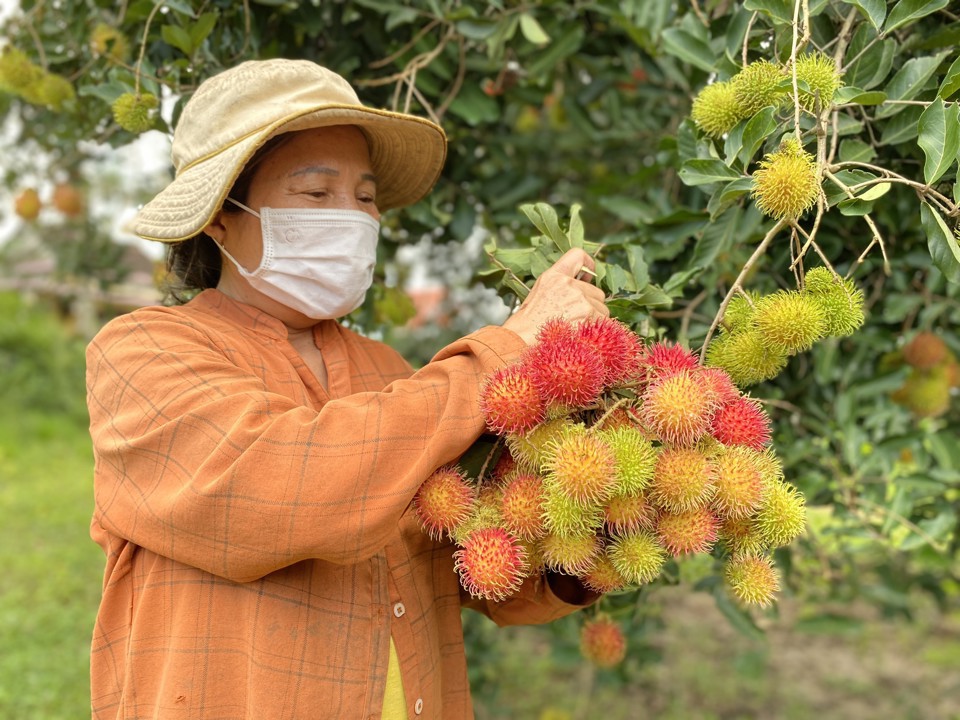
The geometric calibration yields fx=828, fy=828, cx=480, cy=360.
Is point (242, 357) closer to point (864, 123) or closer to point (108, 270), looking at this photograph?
point (864, 123)

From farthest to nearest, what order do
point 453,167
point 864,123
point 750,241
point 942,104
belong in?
point 453,167, point 750,241, point 864,123, point 942,104

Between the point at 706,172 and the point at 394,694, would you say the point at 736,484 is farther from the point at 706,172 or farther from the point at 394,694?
the point at 394,694

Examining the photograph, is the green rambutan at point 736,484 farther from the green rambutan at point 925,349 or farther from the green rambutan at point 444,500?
the green rambutan at point 925,349

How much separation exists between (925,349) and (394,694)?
1380mm

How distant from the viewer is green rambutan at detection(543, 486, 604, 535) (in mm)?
836

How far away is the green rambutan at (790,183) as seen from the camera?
2.93 ft

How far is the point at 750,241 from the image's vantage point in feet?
4.85

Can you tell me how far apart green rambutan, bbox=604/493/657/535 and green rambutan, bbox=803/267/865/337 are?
12.3 inches

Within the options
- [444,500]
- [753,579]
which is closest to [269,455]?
[444,500]

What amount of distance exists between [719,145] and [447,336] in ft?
6.68

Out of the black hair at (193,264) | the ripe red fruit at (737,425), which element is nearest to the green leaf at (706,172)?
the ripe red fruit at (737,425)

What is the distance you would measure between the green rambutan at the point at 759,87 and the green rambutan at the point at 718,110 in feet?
0.03

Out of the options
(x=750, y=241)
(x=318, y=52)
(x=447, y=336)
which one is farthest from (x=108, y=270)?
(x=750, y=241)

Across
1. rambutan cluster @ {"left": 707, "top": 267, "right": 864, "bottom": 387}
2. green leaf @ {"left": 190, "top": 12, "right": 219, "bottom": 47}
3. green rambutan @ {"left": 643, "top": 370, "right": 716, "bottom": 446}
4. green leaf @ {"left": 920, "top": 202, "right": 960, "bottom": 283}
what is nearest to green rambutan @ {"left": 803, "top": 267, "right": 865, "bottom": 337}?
rambutan cluster @ {"left": 707, "top": 267, "right": 864, "bottom": 387}
